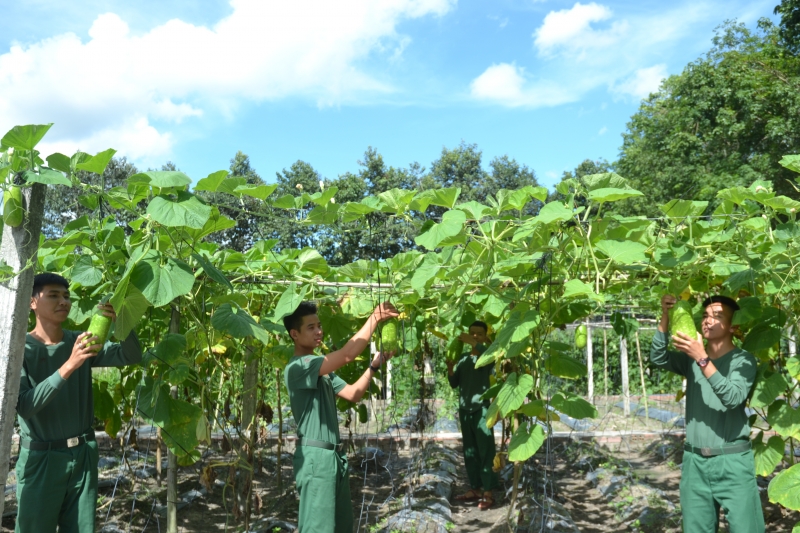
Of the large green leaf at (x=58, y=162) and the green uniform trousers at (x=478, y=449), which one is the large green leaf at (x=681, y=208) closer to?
the large green leaf at (x=58, y=162)

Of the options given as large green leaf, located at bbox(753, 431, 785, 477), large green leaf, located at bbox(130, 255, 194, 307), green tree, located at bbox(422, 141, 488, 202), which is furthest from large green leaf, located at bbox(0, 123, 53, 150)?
green tree, located at bbox(422, 141, 488, 202)

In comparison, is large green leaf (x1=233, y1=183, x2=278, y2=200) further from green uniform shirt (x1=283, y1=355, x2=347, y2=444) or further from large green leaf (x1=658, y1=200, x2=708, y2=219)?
large green leaf (x1=658, y1=200, x2=708, y2=219)

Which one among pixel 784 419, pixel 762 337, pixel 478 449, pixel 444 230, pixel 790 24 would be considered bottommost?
pixel 478 449

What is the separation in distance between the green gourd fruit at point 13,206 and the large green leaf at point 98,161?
268mm

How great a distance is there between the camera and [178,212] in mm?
1978

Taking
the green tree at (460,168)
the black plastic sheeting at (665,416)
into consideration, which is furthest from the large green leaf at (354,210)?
the green tree at (460,168)

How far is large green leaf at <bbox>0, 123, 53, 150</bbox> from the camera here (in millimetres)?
1882

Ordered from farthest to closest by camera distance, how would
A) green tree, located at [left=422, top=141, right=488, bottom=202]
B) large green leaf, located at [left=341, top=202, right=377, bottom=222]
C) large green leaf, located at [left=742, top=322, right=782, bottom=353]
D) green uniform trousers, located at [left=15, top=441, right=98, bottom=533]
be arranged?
green tree, located at [left=422, top=141, right=488, bottom=202], large green leaf, located at [left=742, top=322, right=782, bottom=353], green uniform trousers, located at [left=15, top=441, right=98, bottom=533], large green leaf, located at [left=341, top=202, right=377, bottom=222]

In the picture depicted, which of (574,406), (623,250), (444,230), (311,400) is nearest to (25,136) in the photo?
(444,230)

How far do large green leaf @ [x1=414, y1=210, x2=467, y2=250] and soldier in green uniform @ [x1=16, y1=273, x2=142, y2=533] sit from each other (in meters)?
1.24

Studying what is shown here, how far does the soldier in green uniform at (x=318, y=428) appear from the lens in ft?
8.99

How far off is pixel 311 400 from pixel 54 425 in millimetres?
1044

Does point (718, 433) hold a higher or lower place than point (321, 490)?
higher

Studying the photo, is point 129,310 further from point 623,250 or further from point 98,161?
point 623,250
